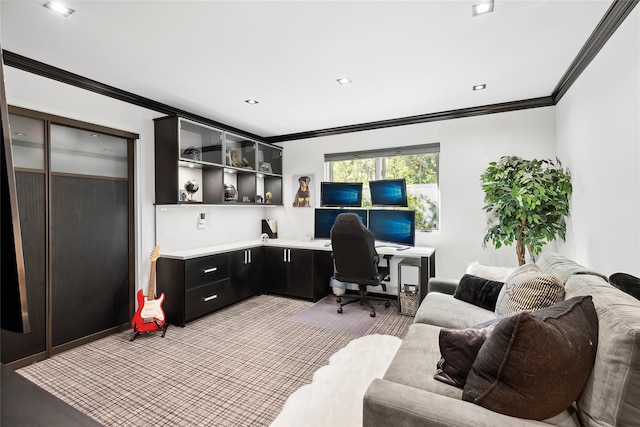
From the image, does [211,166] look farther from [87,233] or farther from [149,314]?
[149,314]

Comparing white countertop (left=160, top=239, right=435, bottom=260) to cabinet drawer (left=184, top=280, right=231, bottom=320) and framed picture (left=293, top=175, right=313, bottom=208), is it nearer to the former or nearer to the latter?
cabinet drawer (left=184, top=280, right=231, bottom=320)

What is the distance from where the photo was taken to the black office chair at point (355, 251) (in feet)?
11.6

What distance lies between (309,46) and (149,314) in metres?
2.93

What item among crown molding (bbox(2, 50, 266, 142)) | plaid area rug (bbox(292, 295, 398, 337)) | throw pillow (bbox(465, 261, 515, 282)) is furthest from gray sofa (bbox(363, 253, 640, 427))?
crown molding (bbox(2, 50, 266, 142))

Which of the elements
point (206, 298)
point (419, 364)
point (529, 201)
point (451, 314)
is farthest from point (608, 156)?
point (206, 298)

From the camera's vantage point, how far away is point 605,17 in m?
2.07

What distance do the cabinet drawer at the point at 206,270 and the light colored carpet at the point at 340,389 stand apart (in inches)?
71.0

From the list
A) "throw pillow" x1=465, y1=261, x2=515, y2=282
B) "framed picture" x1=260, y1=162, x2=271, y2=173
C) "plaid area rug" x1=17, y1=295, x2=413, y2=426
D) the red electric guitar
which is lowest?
"plaid area rug" x1=17, y1=295, x2=413, y2=426

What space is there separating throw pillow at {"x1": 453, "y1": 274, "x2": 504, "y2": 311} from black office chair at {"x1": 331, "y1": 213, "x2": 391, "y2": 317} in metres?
1.10

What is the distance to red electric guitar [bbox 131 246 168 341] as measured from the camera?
3125 mm

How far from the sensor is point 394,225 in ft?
13.5

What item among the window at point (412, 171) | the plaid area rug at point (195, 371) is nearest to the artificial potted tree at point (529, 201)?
the window at point (412, 171)

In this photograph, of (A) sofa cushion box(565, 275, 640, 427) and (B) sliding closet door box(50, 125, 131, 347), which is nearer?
(A) sofa cushion box(565, 275, 640, 427)

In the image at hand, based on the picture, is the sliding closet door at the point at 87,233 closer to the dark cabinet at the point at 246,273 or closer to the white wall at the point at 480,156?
the white wall at the point at 480,156
